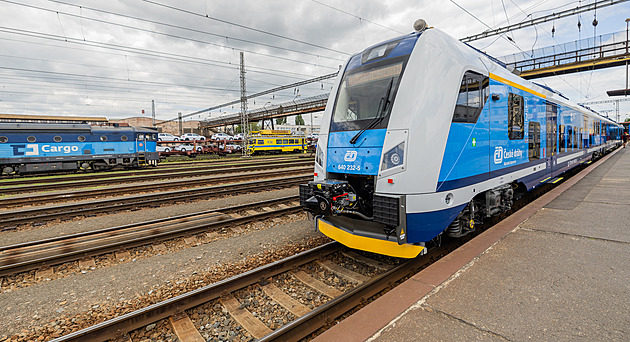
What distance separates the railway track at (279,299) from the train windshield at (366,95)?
7.04ft

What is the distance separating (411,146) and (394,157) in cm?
26

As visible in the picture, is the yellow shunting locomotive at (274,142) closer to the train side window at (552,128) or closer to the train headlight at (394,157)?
the train side window at (552,128)

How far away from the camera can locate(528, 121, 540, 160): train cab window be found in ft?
22.5

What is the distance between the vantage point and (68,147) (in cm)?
1788

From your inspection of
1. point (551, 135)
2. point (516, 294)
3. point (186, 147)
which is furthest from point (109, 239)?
point (186, 147)

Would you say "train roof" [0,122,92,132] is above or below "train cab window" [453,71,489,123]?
above

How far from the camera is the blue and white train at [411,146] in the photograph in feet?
12.9

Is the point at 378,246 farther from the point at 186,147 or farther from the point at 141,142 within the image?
the point at 186,147

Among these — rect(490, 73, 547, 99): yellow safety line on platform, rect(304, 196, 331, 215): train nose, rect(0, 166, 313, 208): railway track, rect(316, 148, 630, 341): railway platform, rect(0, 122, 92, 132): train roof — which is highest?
rect(0, 122, 92, 132): train roof

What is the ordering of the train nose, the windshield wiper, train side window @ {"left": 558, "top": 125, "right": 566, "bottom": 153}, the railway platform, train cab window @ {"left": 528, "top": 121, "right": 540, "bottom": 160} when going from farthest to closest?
train side window @ {"left": 558, "top": 125, "right": 566, "bottom": 153} → train cab window @ {"left": 528, "top": 121, "right": 540, "bottom": 160} → the train nose → the windshield wiper → the railway platform

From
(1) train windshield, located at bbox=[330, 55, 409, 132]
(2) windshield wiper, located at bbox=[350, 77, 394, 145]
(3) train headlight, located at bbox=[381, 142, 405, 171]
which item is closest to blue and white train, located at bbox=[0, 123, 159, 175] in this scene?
(1) train windshield, located at bbox=[330, 55, 409, 132]

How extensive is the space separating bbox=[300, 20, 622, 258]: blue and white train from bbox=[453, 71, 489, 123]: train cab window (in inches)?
0.6

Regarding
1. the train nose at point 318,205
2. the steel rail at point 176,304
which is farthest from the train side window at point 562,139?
the steel rail at point 176,304

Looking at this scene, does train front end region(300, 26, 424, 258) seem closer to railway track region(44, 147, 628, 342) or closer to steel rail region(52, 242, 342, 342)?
railway track region(44, 147, 628, 342)
